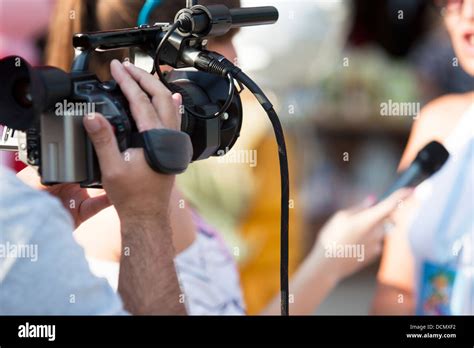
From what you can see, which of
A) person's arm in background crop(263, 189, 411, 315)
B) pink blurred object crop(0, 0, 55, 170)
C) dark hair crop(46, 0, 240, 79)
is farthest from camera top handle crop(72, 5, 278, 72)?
person's arm in background crop(263, 189, 411, 315)

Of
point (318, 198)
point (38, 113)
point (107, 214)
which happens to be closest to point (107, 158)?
point (38, 113)

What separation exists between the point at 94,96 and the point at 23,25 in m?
1.13

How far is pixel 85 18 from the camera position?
1.95 meters

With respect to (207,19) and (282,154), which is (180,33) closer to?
(207,19)

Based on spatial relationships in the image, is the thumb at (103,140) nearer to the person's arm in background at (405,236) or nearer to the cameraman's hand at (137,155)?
the cameraman's hand at (137,155)

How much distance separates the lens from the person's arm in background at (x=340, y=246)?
6.96 ft

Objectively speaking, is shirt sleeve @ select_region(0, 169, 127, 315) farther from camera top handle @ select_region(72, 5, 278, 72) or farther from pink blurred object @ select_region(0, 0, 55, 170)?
pink blurred object @ select_region(0, 0, 55, 170)

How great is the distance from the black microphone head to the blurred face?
0.22 meters

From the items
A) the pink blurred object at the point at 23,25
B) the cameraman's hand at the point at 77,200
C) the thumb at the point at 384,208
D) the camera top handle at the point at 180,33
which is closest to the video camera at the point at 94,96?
the camera top handle at the point at 180,33

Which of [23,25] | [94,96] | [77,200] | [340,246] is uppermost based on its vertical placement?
[23,25]

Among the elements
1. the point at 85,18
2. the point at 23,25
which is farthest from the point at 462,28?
the point at 23,25

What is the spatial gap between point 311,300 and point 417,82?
0.64 m

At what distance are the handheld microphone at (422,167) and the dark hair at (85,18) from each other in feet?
1.97

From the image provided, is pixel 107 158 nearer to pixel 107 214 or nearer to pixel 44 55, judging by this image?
pixel 107 214
